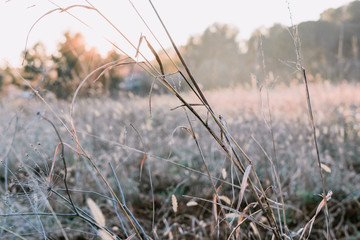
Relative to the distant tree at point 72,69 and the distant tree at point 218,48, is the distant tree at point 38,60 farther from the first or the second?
the distant tree at point 218,48

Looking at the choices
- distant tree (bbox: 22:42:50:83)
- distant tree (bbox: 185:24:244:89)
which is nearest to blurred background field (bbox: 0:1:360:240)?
distant tree (bbox: 22:42:50:83)

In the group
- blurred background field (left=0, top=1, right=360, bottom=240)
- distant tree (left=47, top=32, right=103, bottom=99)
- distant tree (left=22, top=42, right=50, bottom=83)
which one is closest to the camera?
blurred background field (left=0, top=1, right=360, bottom=240)

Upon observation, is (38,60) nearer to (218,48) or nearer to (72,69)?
(72,69)

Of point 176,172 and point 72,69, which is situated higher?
point 72,69

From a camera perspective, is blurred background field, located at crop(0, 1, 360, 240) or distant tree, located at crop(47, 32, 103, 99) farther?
distant tree, located at crop(47, 32, 103, 99)

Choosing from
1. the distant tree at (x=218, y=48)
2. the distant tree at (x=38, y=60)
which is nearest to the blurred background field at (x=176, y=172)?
the distant tree at (x=38, y=60)

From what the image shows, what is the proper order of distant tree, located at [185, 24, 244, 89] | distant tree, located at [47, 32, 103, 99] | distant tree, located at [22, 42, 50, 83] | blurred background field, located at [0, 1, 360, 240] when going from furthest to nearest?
distant tree, located at [185, 24, 244, 89]
distant tree, located at [47, 32, 103, 99]
distant tree, located at [22, 42, 50, 83]
blurred background field, located at [0, 1, 360, 240]

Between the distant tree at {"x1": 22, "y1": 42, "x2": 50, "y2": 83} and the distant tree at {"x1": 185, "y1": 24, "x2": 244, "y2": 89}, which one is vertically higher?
the distant tree at {"x1": 185, "y1": 24, "x2": 244, "y2": 89}

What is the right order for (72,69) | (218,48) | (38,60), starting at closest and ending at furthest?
(38,60)
(72,69)
(218,48)

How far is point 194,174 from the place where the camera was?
2.04 meters

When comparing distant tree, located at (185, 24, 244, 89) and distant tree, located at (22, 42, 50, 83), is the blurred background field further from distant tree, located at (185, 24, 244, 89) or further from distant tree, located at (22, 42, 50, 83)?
distant tree, located at (185, 24, 244, 89)

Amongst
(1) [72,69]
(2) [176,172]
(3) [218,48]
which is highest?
(3) [218,48]

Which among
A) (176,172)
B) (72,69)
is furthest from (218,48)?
(176,172)

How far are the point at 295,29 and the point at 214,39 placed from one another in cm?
2219
